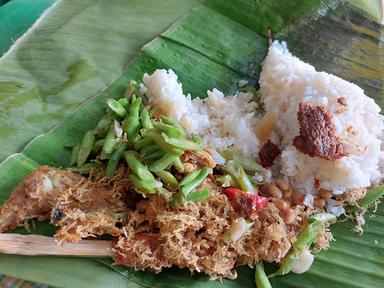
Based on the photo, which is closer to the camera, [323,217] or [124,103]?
[323,217]

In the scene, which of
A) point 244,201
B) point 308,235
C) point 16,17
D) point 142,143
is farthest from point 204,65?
point 16,17

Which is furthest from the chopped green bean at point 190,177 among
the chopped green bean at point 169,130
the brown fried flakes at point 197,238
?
the chopped green bean at point 169,130

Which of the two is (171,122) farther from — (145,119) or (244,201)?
(244,201)

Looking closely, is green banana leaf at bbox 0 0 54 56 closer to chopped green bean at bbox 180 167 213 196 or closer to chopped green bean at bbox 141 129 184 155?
chopped green bean at bbox 141 129 184 155

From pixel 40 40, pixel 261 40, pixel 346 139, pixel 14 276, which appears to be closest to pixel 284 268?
pixel 346 139

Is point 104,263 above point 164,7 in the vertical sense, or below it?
below

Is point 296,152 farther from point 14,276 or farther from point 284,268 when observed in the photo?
point 14,276

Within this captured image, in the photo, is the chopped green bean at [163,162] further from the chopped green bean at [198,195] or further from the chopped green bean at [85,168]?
the chopped green bean at [85,168]
